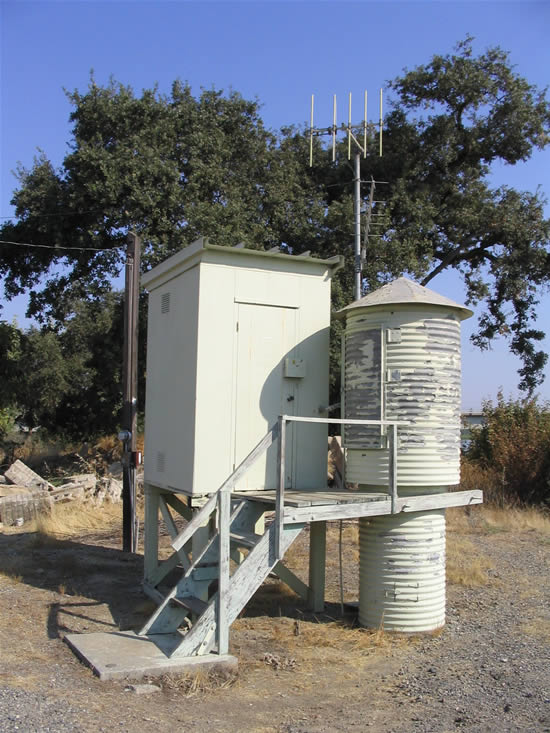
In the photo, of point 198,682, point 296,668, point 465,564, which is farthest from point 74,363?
point 198,682

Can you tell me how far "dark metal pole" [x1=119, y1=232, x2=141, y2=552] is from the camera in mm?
12352

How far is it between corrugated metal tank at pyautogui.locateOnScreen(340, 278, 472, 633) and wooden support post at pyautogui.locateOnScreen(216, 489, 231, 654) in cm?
189

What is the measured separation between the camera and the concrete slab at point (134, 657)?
20.7 feet

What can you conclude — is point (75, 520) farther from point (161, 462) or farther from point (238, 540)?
point (238, 540)

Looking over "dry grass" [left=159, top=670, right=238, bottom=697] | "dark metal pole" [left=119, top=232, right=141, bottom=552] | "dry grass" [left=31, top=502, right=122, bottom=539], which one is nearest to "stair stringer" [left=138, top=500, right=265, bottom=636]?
"dry grass" [left=159, top=670, right=238, bottom=697]

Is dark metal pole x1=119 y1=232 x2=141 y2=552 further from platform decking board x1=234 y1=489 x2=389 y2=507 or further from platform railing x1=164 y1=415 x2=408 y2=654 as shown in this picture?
platform railing x1=164 y1=415 x2=408 y2=654

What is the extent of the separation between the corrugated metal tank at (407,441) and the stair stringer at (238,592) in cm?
126

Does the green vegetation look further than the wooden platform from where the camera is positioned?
Yes

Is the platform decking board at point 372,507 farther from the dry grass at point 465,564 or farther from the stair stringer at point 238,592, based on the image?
the dry grass at point 465,564

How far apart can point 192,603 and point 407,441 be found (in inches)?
109

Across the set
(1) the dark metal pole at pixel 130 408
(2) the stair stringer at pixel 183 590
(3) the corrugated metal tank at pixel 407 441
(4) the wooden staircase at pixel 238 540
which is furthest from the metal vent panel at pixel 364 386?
(1) the dark metal pole at pixel 130 408

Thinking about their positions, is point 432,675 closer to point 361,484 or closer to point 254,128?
point 361,484

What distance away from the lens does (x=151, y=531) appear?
9.76 metres

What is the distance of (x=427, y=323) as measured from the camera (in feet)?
25.9
